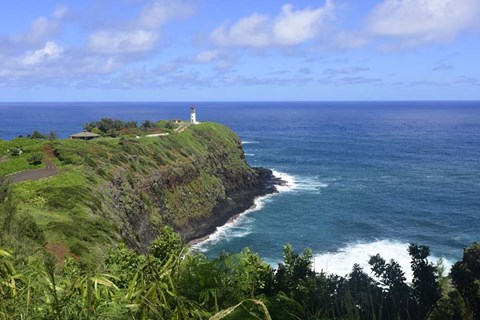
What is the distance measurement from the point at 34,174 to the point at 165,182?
20.8 m

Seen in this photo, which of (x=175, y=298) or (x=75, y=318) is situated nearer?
(x=75, y=318)

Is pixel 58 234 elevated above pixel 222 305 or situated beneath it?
situated beneath

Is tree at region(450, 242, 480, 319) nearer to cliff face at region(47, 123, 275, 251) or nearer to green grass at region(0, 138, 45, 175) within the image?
cliff face at region(47, 123, 275, 251)

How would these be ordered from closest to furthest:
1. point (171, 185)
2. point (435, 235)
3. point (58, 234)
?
point (58, 234) < point (435, 235) < point (171, 185)

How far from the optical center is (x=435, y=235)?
56281mm

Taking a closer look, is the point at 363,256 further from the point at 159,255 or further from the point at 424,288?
the point at 159,255

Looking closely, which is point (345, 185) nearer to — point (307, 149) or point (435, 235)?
point (435, 235)

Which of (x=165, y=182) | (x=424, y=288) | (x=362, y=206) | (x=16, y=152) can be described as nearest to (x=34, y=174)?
(x=16, y=152)

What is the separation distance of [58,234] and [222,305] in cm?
2812

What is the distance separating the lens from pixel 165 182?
6694 centimetres

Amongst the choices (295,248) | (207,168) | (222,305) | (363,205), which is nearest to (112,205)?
(295,248)

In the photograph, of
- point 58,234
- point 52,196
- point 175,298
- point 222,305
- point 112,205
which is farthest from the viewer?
point 112,205

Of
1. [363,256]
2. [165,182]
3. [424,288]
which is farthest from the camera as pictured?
[165,182]

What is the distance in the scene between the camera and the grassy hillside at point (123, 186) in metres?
35.8
